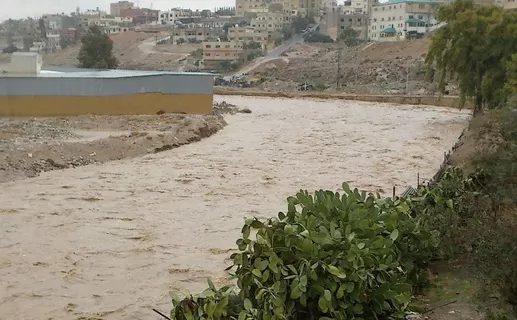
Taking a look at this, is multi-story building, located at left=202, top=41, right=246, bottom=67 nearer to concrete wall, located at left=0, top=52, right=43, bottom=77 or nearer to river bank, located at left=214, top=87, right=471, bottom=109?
river bank, located at left=214, top=87, right=471, bottom=109

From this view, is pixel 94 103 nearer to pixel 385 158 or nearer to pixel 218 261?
pixel 385 158

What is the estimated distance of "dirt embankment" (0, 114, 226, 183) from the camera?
18578 mm

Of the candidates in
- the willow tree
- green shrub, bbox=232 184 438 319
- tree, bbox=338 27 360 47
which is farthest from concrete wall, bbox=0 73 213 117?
tree, bbox=338 27 360 47

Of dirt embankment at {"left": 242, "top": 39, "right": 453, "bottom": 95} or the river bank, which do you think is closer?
the river bank

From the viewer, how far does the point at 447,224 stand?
24.7 ft

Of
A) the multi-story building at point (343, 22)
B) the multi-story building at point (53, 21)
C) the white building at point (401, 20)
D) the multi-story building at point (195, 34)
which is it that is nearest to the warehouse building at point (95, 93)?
the white building at point (401, 20)

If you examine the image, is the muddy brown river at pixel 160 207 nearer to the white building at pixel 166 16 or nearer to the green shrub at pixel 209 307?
the green shrub at pixel 209 307

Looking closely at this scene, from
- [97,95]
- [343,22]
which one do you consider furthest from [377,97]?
[343,22]

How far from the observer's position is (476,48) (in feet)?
91.6

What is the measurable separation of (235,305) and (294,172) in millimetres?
12994

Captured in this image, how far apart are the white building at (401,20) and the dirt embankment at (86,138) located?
255 ft

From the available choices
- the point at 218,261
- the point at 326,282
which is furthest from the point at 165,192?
the point at 326,282

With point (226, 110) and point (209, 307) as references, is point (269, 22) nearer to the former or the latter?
point (226, 110)

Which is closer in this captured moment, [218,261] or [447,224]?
[447,224]
